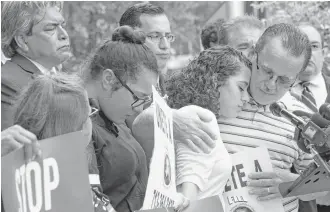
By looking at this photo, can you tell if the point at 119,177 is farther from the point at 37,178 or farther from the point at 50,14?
the point at 50,14

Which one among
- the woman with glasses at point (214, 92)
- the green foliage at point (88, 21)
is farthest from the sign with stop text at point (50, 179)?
the green foliage at point (88, 21)

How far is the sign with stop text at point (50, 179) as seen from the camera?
8.48 ft

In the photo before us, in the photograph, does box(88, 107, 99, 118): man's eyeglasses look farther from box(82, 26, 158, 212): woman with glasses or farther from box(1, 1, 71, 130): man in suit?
box(1, 1, 71, 130): man in suit

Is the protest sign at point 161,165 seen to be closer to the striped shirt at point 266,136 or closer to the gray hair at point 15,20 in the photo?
the striped shirt at point 266,136

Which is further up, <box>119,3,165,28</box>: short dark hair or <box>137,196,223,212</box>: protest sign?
<box>119,3,165,28</box>: short dark hair

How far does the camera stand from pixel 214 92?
376 cm

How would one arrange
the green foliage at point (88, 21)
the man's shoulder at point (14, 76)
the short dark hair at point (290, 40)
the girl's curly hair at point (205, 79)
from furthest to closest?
the green foliage at point (88, 21), the short dark hair at point (290, 40), the girl's curly hair at point (205, 79), the man's shoulder at point (14, 76)

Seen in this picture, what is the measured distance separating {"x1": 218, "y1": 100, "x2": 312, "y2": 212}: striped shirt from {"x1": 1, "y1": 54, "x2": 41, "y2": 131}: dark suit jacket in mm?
1058

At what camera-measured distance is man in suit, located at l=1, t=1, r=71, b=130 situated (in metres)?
3.86

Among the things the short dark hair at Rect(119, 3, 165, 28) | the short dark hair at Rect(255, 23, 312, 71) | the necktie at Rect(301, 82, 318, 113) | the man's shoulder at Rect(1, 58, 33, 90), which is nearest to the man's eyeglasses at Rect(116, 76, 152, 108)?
the man's shoulder at Rect(1, 58, 33, 90)

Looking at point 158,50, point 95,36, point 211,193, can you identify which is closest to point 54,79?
point 211,193

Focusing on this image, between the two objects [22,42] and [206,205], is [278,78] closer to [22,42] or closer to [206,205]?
[206,205]

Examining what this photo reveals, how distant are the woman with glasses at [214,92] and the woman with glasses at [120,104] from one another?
26 centimetres

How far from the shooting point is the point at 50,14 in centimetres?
402
